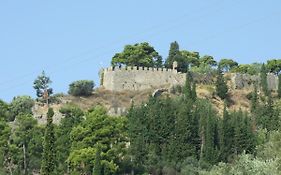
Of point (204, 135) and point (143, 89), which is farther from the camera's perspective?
point (143, 89)

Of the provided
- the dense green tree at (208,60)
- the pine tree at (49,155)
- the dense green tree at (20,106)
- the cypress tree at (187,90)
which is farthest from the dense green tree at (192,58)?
the pine tree at (49,155)

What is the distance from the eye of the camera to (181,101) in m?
86.1

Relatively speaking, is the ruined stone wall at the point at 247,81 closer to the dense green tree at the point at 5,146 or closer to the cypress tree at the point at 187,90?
the cypress tree at the point at 187,90

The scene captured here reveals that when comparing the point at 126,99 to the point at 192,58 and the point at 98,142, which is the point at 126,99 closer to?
the point at 192,58

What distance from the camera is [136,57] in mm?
106375

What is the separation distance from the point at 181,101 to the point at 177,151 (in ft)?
39.8

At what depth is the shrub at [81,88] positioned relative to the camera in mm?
98875

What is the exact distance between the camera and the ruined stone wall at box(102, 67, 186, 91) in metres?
99.4

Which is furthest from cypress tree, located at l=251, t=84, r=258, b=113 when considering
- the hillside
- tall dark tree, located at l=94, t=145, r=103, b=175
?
tall dark tree, located at l=94, t=145, r=103, b=175

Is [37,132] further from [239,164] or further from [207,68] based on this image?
[207,68]

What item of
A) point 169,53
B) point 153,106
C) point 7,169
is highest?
point 169,53

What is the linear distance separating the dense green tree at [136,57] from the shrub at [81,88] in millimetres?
7432

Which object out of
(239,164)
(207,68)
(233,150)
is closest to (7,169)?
(233,150)

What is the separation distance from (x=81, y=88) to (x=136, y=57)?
10.2 metres
